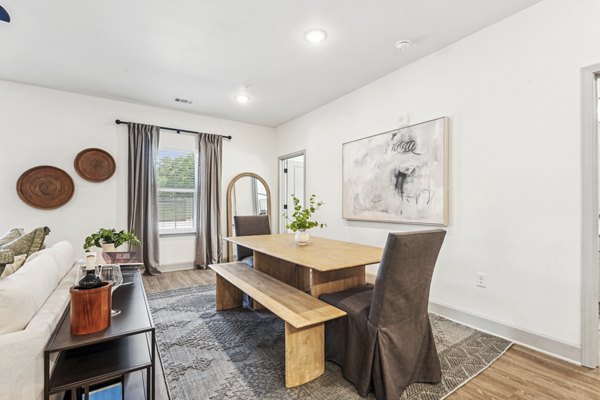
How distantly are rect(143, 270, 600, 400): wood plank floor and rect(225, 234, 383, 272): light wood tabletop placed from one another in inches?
37.1

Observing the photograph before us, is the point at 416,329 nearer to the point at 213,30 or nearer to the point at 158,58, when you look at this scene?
the point at 213,30

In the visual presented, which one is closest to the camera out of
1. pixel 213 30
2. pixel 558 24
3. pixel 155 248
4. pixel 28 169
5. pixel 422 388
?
pixel 422 388

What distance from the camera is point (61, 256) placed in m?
2.06

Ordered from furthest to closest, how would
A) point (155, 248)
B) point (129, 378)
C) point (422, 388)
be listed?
point (155, 248), point (129, 378), point (422, 388)

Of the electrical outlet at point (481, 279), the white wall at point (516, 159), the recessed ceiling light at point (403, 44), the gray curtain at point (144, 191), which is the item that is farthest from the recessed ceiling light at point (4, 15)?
the electrical outlet at point (481, 279)

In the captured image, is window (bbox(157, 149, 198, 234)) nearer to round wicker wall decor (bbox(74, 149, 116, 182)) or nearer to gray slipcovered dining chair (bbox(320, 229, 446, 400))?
round wicker wall decor (bbox(74, 149, 116, 182))

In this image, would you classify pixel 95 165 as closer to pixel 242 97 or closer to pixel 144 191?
pixel 144 191

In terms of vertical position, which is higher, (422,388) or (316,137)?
(316,137)

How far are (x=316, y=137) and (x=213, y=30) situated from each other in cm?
239

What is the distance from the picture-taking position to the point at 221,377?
189 cm

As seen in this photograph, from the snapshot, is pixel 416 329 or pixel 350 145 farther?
pixel 350 145

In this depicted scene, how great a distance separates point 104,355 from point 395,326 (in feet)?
5.02

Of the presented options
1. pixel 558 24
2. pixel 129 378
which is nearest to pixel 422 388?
pixel 129 378

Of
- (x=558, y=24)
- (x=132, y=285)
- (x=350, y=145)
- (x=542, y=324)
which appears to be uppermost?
(x=558, y=24)
